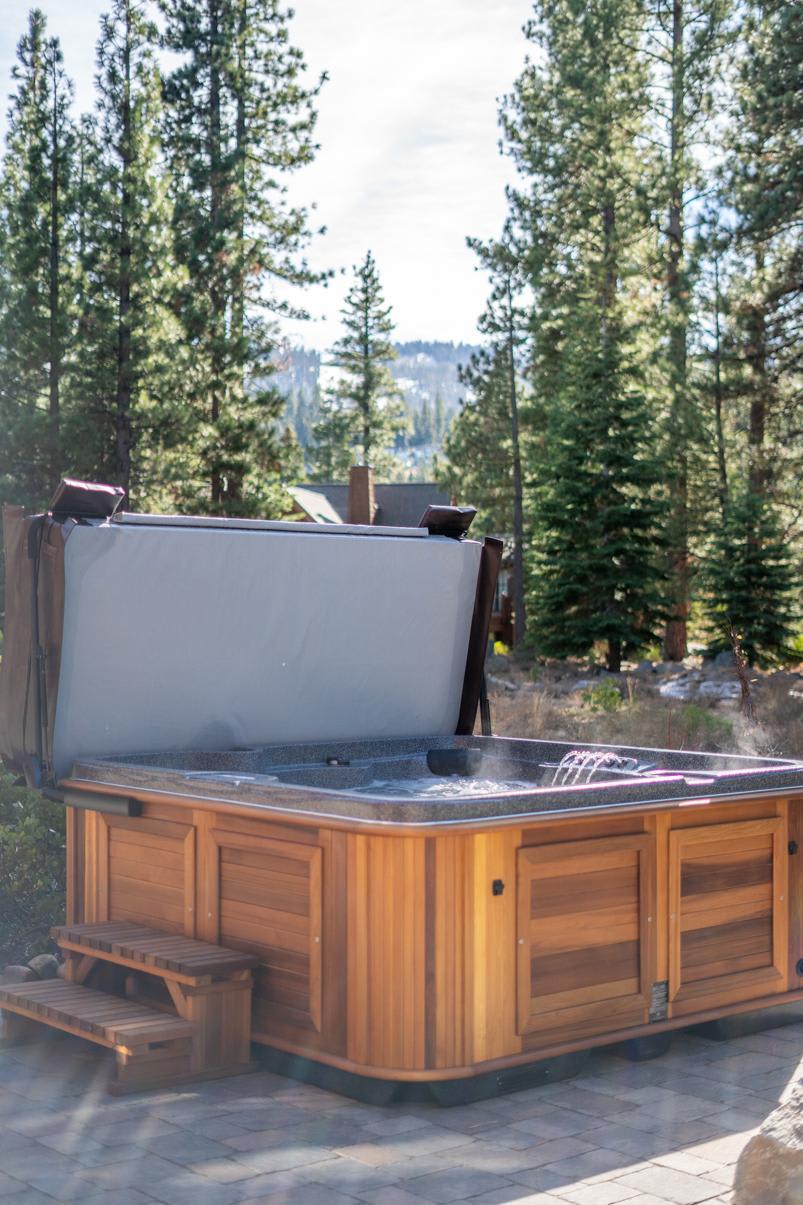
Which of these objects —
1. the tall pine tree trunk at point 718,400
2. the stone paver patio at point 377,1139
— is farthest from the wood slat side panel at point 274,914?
the tall pine tree trunk at point 718,400

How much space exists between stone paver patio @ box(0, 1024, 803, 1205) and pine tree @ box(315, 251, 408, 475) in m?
41.0

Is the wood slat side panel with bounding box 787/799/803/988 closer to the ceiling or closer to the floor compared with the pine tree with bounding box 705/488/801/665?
closer to the floor

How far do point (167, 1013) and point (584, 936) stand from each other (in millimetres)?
1440

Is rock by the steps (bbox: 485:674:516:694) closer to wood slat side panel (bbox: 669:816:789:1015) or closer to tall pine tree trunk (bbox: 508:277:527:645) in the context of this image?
tall pine tree trunk (bbox: 508:277:527:645)

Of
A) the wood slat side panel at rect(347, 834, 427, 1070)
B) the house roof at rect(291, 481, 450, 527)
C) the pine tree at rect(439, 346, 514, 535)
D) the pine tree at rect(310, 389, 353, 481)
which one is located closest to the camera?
the wood slat side panel at rect(347, 834, 427, 1070)

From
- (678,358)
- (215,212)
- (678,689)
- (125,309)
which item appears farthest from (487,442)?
(678,689)

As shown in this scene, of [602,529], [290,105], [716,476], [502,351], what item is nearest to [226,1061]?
[602,529]

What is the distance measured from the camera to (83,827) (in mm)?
5266

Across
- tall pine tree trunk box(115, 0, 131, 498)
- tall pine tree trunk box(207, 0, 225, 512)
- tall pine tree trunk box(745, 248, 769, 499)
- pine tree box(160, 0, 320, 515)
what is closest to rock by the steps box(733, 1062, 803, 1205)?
tall pine tree trunk box(115, 0, 131, 498)

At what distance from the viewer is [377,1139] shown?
3725 mm

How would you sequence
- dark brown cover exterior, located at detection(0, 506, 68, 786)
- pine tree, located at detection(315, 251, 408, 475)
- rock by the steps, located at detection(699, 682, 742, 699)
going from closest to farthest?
dark brown cover exterior, located at detection(0, 506, 68, 786) → rock by the steps, located at detection(699, 682, 742, 699) → pine tree, located at detection(315, 251, 408, 475)

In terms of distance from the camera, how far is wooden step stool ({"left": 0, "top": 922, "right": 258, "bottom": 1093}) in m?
4.13

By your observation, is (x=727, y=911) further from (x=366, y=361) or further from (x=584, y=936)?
(x=366, y=361)

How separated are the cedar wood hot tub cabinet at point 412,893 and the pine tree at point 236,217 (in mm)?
14187
